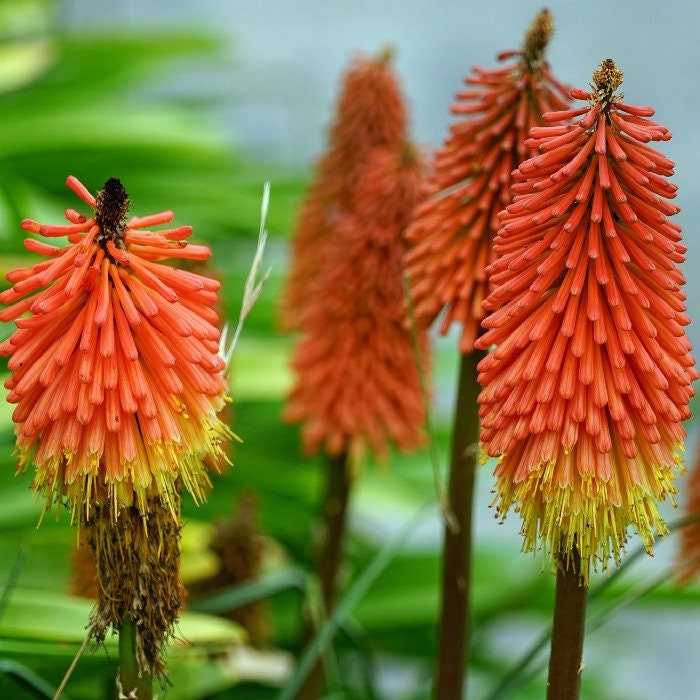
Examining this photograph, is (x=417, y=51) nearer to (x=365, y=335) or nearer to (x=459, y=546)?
(x=365, y=335)

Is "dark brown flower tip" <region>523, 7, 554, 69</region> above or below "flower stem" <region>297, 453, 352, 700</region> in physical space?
above

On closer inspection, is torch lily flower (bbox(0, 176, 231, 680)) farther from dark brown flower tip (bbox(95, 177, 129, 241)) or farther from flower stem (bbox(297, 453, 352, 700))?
flower stem (bbox(297, 453, 352, 700))

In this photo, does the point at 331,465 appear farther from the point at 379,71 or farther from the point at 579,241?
the point at 579,241

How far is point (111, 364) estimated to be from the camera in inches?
40.4

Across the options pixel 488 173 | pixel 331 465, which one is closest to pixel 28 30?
pixel 331 465

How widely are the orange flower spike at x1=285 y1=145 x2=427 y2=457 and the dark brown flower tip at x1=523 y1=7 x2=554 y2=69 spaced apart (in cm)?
38

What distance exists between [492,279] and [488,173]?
353mm

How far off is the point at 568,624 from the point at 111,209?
54cm

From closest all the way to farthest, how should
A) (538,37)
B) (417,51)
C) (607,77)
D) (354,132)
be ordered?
(607,77) < (538,37) < (354,132) < (417,51)

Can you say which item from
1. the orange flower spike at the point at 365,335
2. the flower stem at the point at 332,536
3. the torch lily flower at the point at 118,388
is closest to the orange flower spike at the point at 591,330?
the torch lily flower at the point at 118,388

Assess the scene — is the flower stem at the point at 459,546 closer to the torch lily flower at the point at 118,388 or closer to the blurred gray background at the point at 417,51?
the torch lily flower at the point at 118,388

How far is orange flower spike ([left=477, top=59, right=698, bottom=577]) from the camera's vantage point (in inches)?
39.6

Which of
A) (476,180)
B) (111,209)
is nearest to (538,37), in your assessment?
(476,180)

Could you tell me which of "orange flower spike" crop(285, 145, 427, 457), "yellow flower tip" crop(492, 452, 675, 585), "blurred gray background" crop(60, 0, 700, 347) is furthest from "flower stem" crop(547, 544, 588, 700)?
"blurred gray background" crop(60, 0, 700, 347)
